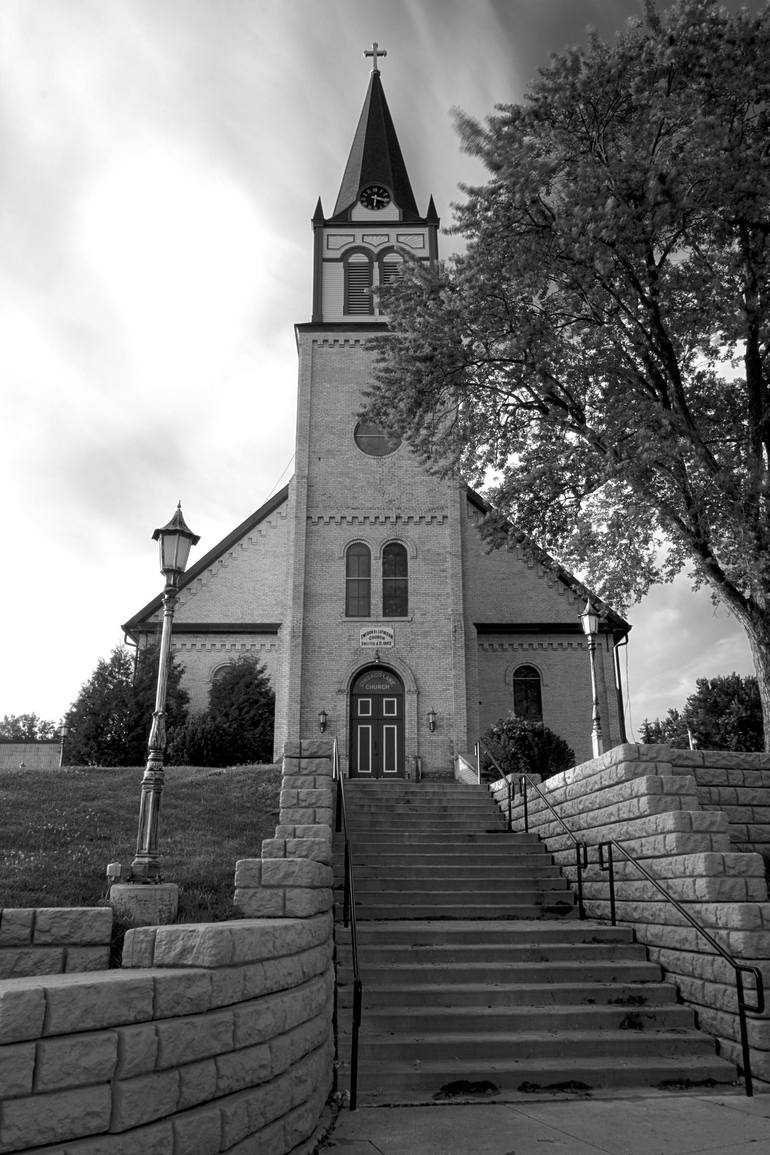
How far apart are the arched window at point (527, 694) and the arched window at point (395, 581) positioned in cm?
461

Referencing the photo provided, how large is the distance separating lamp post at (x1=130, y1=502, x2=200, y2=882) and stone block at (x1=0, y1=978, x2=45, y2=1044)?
18.1 ft

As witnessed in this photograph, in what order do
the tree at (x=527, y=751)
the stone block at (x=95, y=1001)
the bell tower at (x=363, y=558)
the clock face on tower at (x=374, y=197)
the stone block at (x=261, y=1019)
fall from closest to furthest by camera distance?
1. the stone block at (x=95, y=1001)
2. the stone block at (x=261, y=1019)
3. the tree at (x=527, y=751)
4. the bell tower at (x=363, y=558)
5. the clock face on tower at (x=374, y=197)

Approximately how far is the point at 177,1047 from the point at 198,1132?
0.41m

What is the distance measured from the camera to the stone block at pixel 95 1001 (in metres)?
3.72

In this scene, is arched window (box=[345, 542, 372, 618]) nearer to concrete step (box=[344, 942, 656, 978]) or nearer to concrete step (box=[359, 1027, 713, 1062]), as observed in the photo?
concrete step (box=[344, 942, 656, 978])

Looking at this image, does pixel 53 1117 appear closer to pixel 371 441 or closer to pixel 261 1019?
pixel 261 1019

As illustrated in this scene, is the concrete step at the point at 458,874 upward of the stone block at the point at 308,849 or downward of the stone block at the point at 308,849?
downward

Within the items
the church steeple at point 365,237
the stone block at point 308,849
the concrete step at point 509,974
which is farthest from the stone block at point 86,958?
the church steeple at point 365,237

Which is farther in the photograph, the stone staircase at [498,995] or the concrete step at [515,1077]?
the stone staircase at [498,995]

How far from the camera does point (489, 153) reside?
13.4 meters

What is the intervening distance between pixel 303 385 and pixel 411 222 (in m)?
7.49

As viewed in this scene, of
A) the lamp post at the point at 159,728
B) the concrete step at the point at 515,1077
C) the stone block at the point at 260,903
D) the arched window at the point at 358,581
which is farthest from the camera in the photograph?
the arched window at the point at 358,581

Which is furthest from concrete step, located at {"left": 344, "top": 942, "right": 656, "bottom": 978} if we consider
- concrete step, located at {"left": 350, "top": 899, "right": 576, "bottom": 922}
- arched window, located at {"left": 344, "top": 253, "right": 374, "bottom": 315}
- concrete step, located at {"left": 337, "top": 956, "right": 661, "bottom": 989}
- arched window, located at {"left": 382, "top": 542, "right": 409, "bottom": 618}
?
arched window, located at {"left": 344, "top": 253, "right": 374, "bottom": 315}

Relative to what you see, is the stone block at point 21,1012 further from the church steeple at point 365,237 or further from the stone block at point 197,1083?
the church steeple at point 365,237
